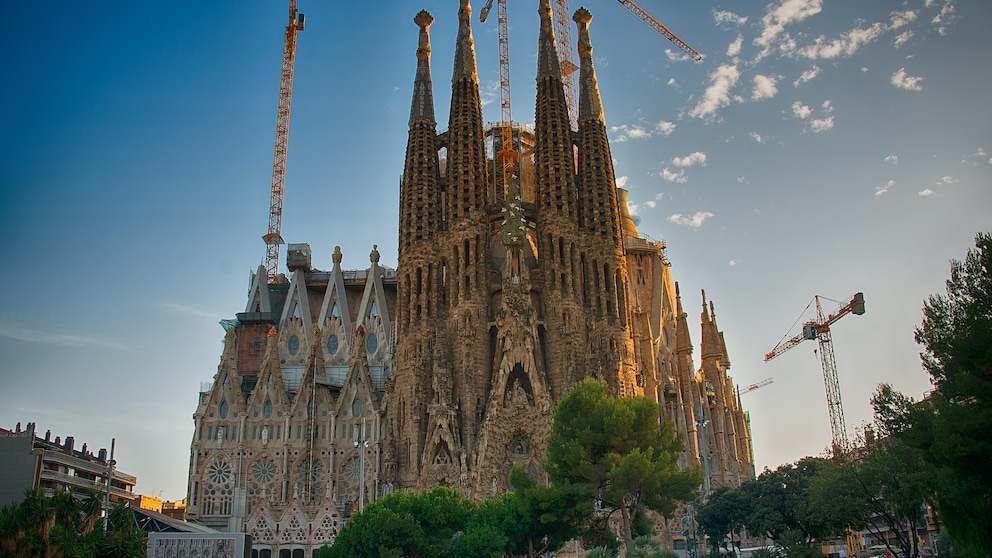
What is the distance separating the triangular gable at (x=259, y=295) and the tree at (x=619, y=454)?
33.5 metres

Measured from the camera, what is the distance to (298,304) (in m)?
60.8

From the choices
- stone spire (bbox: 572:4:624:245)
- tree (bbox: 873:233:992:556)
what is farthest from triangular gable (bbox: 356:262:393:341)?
tree (bbox: 873:233:992:556)

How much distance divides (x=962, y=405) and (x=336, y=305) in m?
45.6

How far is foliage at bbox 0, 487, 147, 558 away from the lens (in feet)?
75.3

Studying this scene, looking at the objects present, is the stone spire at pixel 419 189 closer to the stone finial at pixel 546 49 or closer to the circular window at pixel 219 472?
the stone finial at pixel 546 49

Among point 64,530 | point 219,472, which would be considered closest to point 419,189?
point 219,472

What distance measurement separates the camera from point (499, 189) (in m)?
62.2

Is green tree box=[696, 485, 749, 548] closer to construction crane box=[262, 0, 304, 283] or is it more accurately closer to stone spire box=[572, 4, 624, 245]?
stone spire box=[572, 4, 624, 245]

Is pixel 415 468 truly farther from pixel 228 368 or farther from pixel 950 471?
pixel 950 471

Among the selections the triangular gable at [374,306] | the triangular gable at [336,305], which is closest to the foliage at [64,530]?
the triangular gable at [374,306]

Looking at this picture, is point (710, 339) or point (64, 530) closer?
point (64, 530)

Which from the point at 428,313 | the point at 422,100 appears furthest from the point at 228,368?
the point at 422,100

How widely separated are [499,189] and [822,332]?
96.2 ft

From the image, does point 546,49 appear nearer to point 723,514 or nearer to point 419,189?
point 419,189
